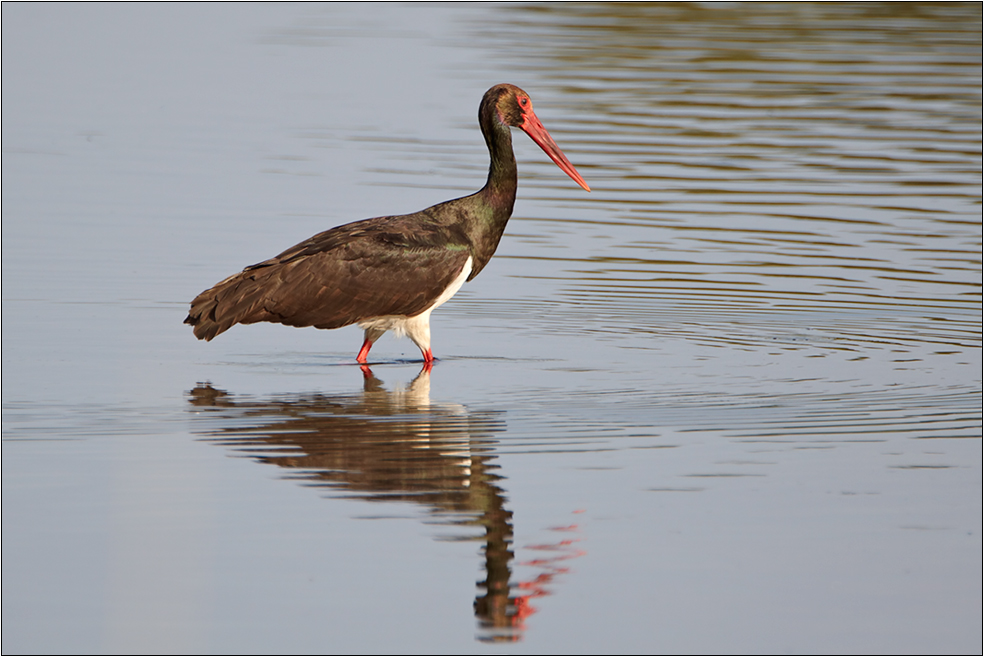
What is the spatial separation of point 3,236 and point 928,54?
17154 mm

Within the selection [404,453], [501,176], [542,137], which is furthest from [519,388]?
[542,137]

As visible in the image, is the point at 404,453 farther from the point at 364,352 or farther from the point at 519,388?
the point at 364,352

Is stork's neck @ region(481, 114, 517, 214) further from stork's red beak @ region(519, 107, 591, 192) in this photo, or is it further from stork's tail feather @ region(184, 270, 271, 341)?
stork's tail feather @ region(184, 270, 271, 341)

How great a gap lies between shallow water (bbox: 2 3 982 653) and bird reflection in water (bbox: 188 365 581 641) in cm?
2

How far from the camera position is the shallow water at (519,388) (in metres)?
6.45

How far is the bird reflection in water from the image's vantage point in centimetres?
671

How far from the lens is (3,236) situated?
14664mm

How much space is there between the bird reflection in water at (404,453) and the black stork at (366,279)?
0.56m

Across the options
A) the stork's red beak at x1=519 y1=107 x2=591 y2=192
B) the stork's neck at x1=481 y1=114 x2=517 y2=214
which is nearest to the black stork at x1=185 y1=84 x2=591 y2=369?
the stork's neck at x1=481 y1=114 x2=517 y2=214

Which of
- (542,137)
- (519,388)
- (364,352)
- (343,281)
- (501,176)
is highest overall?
(542,137)

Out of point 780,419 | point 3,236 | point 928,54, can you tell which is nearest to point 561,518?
point 780,419

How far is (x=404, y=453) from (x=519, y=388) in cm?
172

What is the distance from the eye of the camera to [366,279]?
1064 cm

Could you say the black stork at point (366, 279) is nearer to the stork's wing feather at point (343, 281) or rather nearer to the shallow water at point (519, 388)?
the stork's wing feather at point (343, 281)
